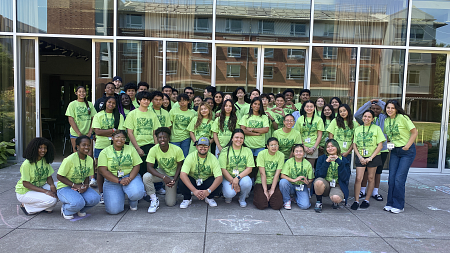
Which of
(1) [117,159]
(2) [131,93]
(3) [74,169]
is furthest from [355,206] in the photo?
(2) [131,93]

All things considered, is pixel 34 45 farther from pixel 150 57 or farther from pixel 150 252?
pixel 150 252

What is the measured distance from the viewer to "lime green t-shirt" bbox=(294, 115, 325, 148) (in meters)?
5.42

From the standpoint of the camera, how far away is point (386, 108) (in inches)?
194

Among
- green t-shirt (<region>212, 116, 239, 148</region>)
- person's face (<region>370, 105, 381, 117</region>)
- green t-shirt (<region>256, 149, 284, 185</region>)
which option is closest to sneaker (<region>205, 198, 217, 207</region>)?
green t-shirt (<region>256, 149, 284, 185</region>)

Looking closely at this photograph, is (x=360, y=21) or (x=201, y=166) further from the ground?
(x=360, y=21)

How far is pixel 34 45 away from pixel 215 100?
477 cm

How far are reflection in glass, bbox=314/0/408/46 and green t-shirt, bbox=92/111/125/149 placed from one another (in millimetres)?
4967

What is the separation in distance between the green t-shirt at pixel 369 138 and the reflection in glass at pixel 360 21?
10.8 ft

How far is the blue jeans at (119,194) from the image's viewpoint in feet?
14.3

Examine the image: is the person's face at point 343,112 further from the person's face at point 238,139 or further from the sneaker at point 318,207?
the person's face at point 238,139

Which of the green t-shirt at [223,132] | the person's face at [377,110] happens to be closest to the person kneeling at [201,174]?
the green t-shirt at [223,132]

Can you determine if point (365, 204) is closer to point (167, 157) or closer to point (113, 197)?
point (167, 157)

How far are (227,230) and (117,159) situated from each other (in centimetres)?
184

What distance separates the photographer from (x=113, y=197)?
14.5ft
